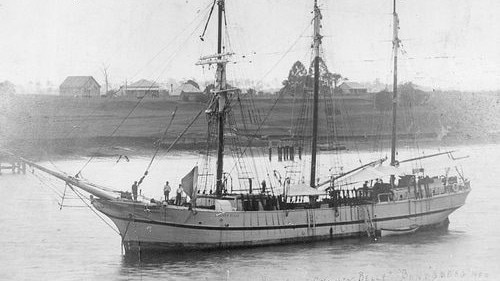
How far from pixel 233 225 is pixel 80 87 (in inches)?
2264

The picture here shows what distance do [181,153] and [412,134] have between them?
2712cm

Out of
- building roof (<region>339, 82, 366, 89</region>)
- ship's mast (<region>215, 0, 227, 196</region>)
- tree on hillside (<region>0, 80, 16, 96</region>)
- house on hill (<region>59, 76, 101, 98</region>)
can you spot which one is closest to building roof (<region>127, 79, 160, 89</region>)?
house on hill (<region>59, 76, 101, 98</region>)

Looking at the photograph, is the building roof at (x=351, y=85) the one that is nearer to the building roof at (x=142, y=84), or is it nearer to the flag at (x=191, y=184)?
the building roof at (x=142, y=84)

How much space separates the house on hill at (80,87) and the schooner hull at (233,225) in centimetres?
5405

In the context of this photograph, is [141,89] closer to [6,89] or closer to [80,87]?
[80,87]

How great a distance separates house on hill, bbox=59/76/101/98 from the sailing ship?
170 ft

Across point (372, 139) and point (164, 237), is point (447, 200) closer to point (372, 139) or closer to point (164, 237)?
point (164, 237)

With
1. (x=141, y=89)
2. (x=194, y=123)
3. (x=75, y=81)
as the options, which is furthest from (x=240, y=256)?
(x=141, y=89)

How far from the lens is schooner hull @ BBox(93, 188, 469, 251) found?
1492 inches

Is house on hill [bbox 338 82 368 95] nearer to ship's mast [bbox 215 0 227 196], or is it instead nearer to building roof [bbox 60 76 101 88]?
building roof [bbox 60 76 101 88]

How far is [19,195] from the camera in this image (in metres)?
56.0

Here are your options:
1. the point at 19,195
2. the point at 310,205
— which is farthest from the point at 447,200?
the point at 19,195

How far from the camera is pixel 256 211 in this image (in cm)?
3975

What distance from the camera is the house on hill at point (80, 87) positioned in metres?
93.1
